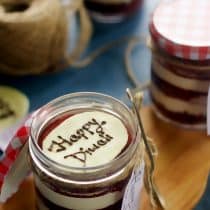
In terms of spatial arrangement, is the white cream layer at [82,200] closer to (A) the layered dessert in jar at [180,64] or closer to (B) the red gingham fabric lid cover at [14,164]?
(B) the red gingham fabric lid cover at [14,164]

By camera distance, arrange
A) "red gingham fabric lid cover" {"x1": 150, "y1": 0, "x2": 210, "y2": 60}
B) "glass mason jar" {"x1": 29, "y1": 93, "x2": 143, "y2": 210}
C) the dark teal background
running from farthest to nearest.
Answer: the dark teal background < "red gingham fabric lid cover" {"x1": 150, "y1": 0, "x2": 210, "y2": 60} < "glass mason jar" {"x1": 29, "y1": 93, "x2": 143, "y2": 210}

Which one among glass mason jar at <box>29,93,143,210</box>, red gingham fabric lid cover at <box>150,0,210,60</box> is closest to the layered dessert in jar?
red gingham fabric lid cover at <box>150,0,210,60</box>

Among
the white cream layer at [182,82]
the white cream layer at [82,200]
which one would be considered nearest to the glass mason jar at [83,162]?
the white cream layer at [82,200]

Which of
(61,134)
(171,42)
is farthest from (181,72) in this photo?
(61,134)

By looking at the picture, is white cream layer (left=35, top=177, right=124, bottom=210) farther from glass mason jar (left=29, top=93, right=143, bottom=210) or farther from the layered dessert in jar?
the layered dessert in jar

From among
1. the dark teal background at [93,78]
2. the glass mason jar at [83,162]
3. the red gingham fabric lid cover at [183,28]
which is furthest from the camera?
the dark teal background at [93,78]

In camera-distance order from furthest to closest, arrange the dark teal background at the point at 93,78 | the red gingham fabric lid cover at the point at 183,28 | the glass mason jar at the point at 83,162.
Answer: the dark teal background at the point at 93,78
the red gingham fabric lid cover at the point at 183,28
the glass mason jar at the point at 83,162

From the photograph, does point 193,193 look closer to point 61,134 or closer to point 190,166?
point 190,166
